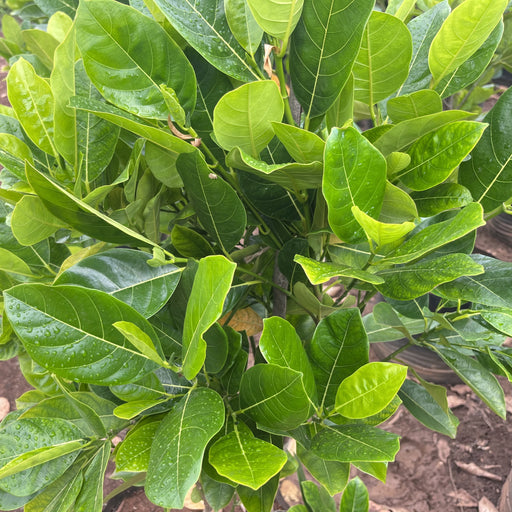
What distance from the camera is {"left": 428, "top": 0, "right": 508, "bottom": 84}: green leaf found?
0.53m

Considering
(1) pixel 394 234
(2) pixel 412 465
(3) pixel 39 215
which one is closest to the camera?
(1) pixel 394 234

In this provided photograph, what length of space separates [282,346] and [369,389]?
0.11m

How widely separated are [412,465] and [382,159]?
168cm

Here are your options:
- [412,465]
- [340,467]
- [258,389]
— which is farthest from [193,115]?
[412,465]

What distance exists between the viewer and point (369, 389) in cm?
58

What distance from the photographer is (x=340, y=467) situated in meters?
0.75

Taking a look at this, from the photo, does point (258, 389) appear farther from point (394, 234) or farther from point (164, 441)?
point (394, 234)

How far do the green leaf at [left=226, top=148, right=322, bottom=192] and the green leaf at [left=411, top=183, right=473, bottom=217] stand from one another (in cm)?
13

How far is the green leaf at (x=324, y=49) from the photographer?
512 millimetres

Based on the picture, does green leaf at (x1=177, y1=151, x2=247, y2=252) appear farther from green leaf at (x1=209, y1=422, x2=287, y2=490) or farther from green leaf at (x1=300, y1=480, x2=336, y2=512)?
green leaf at (x1=300, y1=480, x2=336, y2=512)

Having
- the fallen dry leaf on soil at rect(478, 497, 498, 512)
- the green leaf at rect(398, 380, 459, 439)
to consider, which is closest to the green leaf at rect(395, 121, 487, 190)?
the green leaf at rect(398, 380, 459, 439)

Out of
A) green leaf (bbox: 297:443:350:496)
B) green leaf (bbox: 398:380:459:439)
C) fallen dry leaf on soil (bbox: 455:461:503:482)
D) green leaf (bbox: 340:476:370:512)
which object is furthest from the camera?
fallen dry leaf on soil (bbox: 455:461:503:482)

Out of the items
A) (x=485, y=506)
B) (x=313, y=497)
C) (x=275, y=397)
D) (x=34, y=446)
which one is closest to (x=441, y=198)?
(x=275, y=397)

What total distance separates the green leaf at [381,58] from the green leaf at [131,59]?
0.19m
